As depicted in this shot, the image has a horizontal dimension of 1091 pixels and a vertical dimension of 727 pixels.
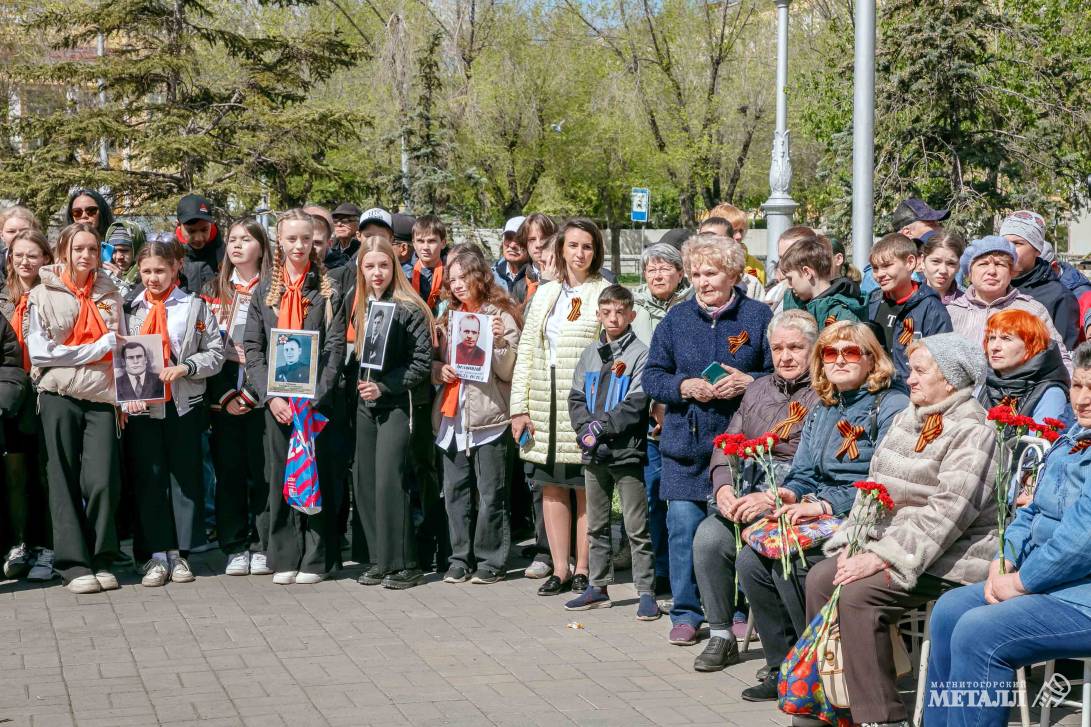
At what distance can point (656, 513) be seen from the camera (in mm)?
7348

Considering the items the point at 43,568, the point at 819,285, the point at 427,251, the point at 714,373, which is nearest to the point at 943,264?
the point at 819,285

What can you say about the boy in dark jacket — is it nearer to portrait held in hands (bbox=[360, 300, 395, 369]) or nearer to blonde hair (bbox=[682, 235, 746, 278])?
blonde hair (bbox=[682, 235, 746, 278])

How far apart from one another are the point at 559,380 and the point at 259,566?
7.82 feet

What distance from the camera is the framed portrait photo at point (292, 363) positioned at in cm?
778

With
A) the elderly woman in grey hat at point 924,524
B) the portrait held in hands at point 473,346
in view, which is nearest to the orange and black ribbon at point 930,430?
the elderly woman in grey hat at point 924,524

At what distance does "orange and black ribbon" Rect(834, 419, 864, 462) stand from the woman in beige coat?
84.4 inches

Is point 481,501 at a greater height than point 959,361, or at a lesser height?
lesser

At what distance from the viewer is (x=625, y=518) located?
7.18m

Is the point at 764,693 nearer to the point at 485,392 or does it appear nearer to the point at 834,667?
the point at 834,667

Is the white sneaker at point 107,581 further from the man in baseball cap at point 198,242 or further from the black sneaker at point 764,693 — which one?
the black sneaker at point 764,693

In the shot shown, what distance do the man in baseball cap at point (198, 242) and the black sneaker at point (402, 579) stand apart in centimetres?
250

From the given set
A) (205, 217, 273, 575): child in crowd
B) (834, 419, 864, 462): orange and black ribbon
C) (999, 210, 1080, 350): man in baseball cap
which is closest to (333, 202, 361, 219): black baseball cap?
(205, 217, 273, 575): child in crowd

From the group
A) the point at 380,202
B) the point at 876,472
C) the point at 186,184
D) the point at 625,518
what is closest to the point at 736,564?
the point at 876,472

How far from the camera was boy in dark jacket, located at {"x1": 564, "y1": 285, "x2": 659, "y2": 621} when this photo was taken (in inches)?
279
